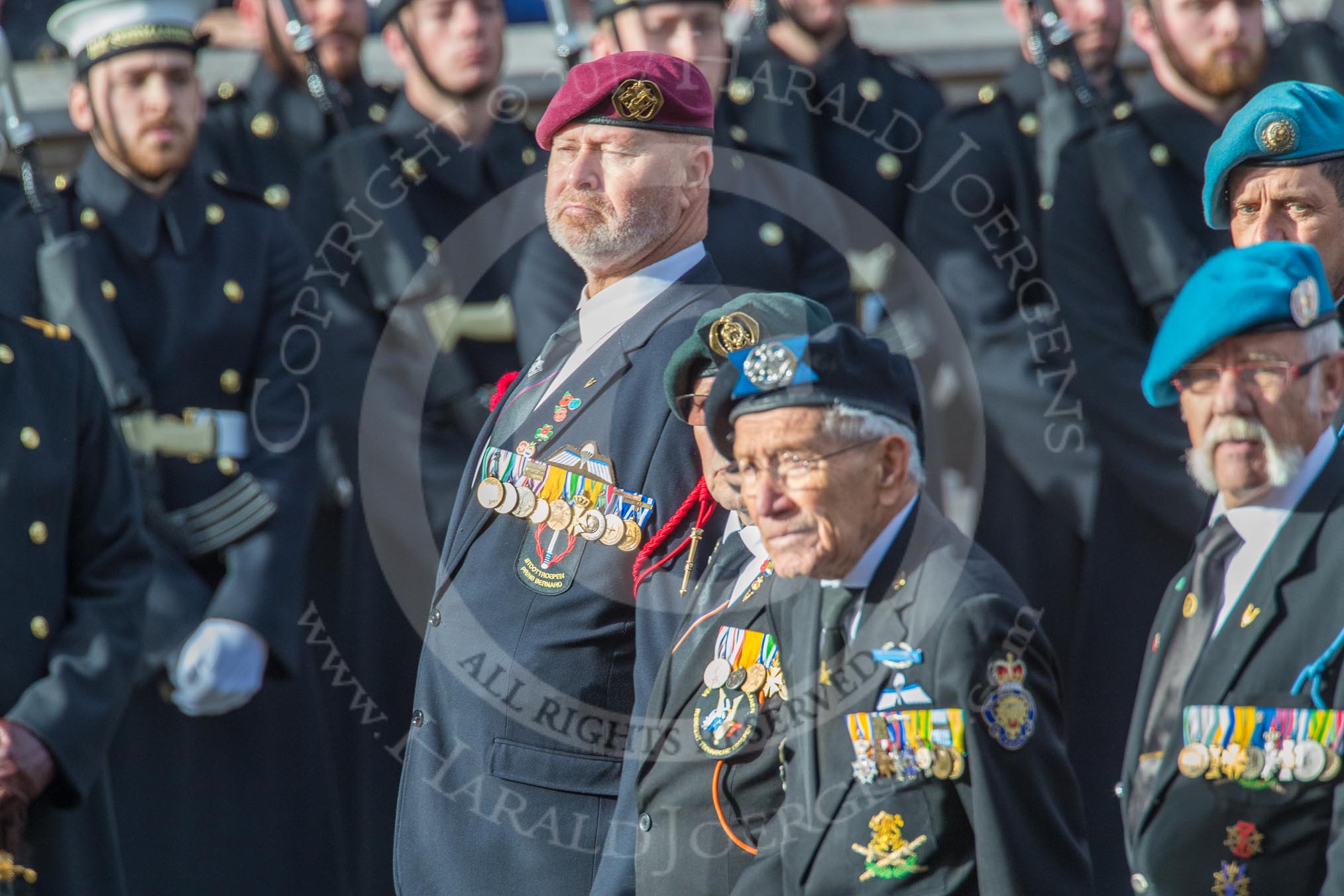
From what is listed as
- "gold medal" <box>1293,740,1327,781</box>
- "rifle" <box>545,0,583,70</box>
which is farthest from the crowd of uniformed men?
"rifle" <box>545,0,583,70</box>

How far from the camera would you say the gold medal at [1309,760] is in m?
3.26

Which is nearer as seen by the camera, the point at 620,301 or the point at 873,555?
the point at 873,555

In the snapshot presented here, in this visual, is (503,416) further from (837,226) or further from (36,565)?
(837,226)

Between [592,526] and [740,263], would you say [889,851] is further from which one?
[740,263]

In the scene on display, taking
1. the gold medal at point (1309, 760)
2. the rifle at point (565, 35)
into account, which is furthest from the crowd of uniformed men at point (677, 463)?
the rifle at point (565, 35)

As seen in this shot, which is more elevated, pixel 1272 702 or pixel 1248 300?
pixel 1248 300

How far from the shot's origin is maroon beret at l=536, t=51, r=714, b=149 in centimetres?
428

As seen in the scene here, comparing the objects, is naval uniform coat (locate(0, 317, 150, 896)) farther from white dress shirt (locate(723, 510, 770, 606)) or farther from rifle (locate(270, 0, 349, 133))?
white dress shirt (locate(723, 510, 770, 606))

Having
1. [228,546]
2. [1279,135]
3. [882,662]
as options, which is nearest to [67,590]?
[228,546]

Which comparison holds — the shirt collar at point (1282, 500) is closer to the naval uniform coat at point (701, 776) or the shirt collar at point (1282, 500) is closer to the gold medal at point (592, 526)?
the naval uniform coat at point (701, 776)

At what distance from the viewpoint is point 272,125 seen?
670 centimetres

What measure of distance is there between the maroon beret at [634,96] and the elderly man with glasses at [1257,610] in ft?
3.91

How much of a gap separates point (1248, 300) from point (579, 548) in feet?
4.41

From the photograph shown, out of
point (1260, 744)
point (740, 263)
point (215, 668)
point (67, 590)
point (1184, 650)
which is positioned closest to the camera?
point (1260, 744)
